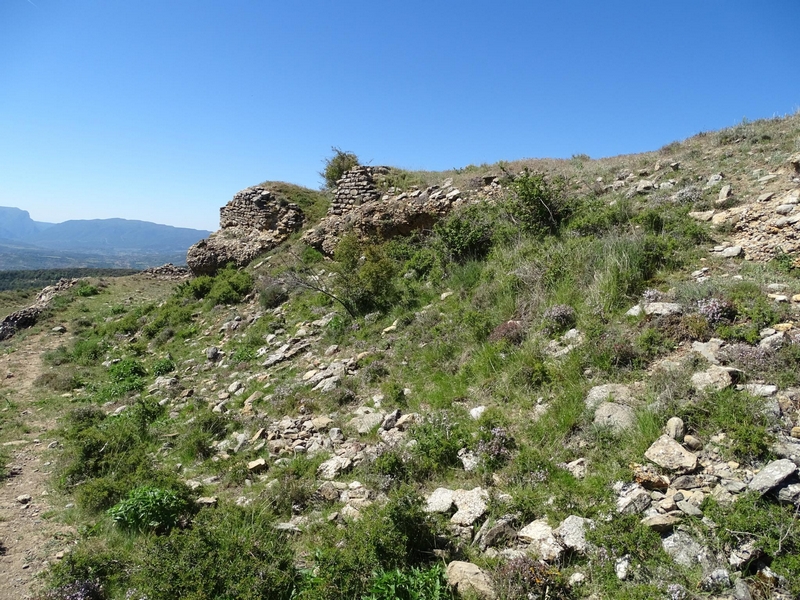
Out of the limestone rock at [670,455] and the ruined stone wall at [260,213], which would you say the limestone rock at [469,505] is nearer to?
the limestone rock at [670,455]

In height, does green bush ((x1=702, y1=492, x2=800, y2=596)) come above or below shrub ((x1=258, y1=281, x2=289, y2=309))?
below

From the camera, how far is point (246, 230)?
17.7 metres

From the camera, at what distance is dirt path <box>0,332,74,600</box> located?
452cm

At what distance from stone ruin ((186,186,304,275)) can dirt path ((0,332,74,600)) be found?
7.80m

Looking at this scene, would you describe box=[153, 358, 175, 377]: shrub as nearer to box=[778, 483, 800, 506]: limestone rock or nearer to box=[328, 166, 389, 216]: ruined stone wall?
box=[328, 166, 389, 216]: ruined stone wall

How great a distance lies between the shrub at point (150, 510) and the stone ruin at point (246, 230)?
1257 centimetres

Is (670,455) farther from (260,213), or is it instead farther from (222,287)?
(260,213)

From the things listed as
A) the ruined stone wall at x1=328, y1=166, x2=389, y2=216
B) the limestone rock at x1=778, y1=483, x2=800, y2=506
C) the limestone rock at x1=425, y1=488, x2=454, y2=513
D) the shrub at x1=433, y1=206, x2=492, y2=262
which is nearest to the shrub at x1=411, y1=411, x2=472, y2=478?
the limestone rock at x1=425, y1=488, x2=454, y2=513

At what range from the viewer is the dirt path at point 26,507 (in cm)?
452

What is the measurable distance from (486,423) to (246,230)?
1523cm

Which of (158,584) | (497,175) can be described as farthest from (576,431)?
(497,175)

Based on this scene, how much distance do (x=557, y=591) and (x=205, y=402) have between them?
7240mm

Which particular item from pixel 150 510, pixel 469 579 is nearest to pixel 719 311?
pixel 469 579

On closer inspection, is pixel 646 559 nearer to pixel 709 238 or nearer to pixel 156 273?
pixel 709 238
